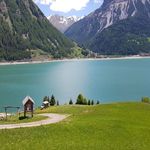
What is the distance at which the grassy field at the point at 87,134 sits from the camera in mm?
47025

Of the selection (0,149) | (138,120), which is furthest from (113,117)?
(0,149)

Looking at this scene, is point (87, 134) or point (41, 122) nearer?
point (87, 134)

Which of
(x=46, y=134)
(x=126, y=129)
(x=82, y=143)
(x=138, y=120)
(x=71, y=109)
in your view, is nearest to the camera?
(x=82, y=143)

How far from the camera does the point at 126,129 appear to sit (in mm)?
55688

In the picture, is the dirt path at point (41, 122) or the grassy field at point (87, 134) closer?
the grassy field at point (87, 134)

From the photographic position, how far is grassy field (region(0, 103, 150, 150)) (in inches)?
1851

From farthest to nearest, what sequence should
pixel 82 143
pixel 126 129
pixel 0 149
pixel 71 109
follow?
pixel 71 109 < pixel 126 129 < pixel 82 143 < pixel 0 149

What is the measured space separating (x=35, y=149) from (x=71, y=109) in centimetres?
2969

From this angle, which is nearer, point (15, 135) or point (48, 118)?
point (15, 135)

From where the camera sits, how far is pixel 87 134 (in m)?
52.0

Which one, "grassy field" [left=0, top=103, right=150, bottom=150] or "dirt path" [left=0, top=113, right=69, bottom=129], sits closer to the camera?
"grassy field" [left=0, top=103, right=150, bottom=150]

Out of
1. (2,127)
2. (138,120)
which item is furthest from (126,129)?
(2,127)

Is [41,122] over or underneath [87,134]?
over

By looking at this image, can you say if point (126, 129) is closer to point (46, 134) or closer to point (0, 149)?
point (46, 134)
